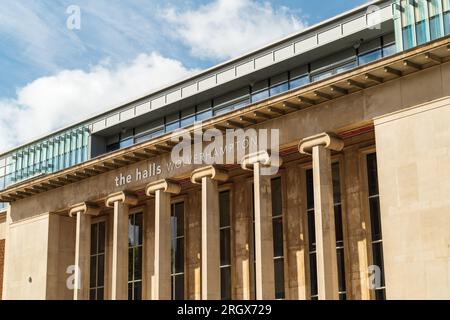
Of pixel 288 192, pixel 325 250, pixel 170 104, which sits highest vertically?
pixel 170 104

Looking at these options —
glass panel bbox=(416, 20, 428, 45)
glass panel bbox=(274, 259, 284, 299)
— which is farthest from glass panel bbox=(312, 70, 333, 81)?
glass panel bbox=(274, 259, 284, 299)

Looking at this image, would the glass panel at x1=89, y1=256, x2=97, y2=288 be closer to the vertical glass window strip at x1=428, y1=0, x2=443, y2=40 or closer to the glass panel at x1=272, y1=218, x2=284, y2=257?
the glass panel at x1=272, y1=218, x2=284, y2=257

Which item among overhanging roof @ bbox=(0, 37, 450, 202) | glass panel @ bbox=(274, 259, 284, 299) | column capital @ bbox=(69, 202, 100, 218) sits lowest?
glass panel @ bbox=(274, 259, 284, 299)

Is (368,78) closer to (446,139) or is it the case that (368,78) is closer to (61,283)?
(446,139)

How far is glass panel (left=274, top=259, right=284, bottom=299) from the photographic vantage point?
4047 centimetres

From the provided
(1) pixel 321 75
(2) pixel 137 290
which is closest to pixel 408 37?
(1) pixel 321 75

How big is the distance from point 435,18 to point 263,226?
12.1 metres

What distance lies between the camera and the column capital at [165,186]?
43.6 m

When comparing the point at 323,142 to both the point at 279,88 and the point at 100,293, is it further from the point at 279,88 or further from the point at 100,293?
the point at 100,293

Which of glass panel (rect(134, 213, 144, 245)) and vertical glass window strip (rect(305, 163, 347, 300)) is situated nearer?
vertical glass window strip (rect(305, 163, 347, 300))

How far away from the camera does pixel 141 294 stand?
47.4 m

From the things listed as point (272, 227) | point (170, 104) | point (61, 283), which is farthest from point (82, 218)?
point (272, 227)

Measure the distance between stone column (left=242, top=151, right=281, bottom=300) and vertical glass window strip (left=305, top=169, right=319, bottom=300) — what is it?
260 cm

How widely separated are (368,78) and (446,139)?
4.42 meters
